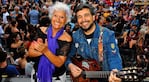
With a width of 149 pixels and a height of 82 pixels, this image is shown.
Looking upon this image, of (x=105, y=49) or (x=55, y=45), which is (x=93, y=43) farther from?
(x=55, y=45)

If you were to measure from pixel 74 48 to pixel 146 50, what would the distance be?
13.9 ft

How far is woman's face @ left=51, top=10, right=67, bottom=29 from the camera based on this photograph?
11.5 ft

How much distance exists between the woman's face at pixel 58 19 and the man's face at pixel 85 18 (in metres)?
0.18

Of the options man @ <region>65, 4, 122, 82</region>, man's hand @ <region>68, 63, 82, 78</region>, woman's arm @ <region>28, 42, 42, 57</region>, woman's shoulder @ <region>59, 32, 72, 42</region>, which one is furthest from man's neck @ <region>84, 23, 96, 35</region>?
woman's arm @ <region>28, 42, 42, 57</region>

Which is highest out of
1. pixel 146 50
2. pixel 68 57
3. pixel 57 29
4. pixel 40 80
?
pixel 57 29

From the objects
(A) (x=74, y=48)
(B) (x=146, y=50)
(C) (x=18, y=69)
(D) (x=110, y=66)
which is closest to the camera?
(D) (x=110, y=66)

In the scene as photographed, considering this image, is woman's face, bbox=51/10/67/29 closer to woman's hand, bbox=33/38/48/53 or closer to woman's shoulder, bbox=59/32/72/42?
woman's shoulder, bbox=59/32/72/42

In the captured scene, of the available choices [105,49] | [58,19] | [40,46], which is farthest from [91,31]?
[40,46]

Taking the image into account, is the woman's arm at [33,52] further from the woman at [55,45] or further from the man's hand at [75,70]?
the man's hand at [75,70]

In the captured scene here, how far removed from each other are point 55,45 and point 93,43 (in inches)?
15.0

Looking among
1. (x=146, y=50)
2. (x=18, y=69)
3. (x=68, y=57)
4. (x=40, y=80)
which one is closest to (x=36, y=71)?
(x=40, y=80)

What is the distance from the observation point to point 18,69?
6.06 m

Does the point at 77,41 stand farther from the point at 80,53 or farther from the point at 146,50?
the point at 146,50

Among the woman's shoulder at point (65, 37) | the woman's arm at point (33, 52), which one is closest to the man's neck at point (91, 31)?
the woman's shoulder at point (65, 37)
